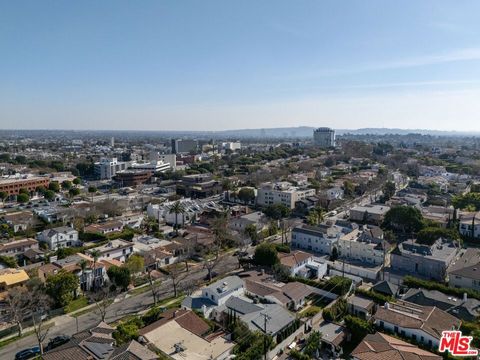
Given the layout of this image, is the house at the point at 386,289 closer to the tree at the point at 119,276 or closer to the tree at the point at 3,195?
the tree at the point at 119,276

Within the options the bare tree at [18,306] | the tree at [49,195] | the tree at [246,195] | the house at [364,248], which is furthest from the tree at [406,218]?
the tree at [49,195]

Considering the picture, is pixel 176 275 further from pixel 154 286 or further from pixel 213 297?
Answer: pixel 213 297

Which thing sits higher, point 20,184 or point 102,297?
point 20,184

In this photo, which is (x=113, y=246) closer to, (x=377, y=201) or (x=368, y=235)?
(x=368, y=235)

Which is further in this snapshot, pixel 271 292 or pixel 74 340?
pixel 271 292

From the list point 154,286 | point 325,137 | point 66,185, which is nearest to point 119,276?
point 154,286

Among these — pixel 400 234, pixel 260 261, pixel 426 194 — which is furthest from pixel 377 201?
pixel 260 261
